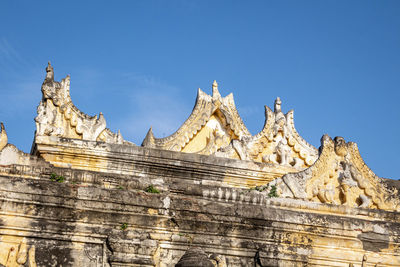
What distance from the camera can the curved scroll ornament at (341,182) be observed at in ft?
49.4

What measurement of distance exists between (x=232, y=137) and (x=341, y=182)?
334 inches

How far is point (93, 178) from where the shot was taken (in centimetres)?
1369

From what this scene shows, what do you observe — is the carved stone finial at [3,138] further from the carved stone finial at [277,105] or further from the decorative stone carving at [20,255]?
the carved stone finial at [277,105]

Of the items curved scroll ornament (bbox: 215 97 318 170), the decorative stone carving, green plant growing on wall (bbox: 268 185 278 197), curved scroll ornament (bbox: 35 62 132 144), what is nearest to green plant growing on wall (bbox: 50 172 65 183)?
the decorative stone carving

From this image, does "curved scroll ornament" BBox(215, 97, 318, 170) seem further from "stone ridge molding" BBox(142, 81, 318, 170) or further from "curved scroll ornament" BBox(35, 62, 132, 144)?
"curved scroll ornament" BBox(35, 62, 132, 144)

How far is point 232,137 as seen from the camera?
77.8 feet

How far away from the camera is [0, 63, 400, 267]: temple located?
40.4 ft

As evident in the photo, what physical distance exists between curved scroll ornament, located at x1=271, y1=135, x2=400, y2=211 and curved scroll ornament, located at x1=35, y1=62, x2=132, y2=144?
6.92 meters

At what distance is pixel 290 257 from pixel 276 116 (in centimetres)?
1058

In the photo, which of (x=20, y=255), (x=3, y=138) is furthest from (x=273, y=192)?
(x=3, y=138)

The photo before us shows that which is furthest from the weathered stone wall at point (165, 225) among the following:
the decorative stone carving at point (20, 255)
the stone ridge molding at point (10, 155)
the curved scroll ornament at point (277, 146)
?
the curved scroll ornament at point (277, 146)

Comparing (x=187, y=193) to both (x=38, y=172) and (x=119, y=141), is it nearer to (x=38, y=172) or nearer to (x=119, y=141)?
(x=38, y=172)

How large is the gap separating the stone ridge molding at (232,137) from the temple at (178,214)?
4105 millimetres

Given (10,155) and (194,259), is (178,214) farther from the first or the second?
(10,155)
